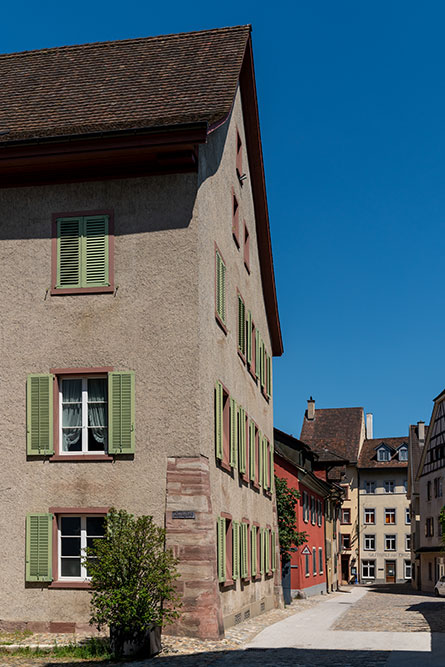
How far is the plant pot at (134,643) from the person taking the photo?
15.1 meters

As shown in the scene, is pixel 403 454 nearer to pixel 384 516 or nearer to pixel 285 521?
pixel 384 516

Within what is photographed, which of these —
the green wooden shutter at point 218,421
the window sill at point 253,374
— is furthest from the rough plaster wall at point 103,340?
the window sill at point 253,374

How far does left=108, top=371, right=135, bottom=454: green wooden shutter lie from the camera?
59.2 feet

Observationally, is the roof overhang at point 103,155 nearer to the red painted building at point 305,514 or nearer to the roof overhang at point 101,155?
the roof overhang at point 101,155

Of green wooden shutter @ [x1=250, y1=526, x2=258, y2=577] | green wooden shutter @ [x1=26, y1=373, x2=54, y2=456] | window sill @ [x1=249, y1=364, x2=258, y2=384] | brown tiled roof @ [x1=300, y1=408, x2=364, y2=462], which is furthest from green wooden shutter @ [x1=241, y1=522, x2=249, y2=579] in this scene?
brown tiled roof @ [x1=300, y1=408, x2=364, y2=462]

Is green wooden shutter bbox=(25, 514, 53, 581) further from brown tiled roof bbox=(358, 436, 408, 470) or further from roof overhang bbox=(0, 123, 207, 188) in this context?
brown tiled roof bbox=(358, 436, 408, 470)

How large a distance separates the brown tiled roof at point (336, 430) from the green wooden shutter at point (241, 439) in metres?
69.8

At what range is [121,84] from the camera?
70.3ft

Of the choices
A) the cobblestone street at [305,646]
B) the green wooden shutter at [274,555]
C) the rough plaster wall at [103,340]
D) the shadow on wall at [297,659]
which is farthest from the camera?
the green wooden shutter at [274,555]

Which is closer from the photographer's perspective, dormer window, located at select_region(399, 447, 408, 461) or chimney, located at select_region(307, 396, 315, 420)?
dormer window, located at select_region(399, 447, 408, 461)

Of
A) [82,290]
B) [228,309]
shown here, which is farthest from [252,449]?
[82,290]

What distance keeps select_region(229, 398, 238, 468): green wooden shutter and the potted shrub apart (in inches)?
228

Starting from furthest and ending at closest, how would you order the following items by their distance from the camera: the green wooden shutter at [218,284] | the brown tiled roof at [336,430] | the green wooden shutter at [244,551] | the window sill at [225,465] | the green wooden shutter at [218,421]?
the brown tiled roof at [336,430], the green wooden shutter at [244,551], the green wooden shutter at [218,284], the window sill at [225,465], the green wooden shutter at [218,421]

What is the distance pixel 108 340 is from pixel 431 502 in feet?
159
